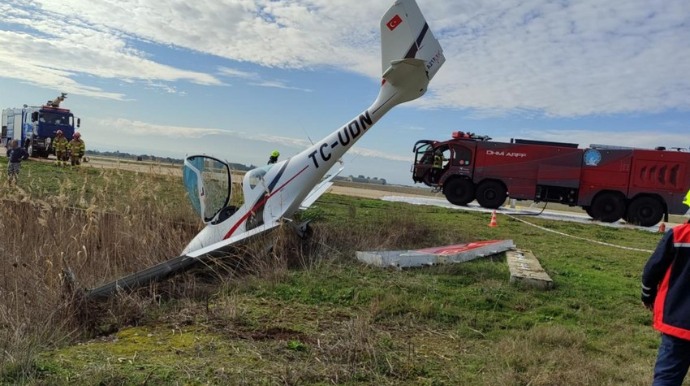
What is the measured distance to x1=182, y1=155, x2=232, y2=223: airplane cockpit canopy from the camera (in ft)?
24.1

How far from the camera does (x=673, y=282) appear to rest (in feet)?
10.6

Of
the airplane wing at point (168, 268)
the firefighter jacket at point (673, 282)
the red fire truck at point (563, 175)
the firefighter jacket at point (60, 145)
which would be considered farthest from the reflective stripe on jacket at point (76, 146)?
the firefighter jacket at point (673, 282)

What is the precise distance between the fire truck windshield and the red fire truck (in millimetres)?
20881

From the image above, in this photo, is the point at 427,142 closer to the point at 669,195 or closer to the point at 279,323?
the point at 669,195

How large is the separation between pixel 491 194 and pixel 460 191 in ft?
3.92

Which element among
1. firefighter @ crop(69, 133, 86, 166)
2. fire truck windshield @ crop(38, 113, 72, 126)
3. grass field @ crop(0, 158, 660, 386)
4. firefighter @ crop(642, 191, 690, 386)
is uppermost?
fire truck windshield @ crop(38, 113, 72, 126)

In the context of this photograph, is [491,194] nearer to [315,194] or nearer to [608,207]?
[608,207]

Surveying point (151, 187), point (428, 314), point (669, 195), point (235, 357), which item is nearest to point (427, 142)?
point (669, 195)

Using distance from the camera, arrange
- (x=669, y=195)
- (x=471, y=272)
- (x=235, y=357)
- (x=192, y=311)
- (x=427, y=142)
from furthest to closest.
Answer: (x=427, y=142), (x=669, y=195), (x=471, y=272), (x=192, y=311), (x=235, y=357)

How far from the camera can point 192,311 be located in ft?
15.7

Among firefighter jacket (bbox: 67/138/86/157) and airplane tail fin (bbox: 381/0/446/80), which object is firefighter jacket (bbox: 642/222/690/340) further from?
firefighter jacket (bbox: 67/138/86/157)

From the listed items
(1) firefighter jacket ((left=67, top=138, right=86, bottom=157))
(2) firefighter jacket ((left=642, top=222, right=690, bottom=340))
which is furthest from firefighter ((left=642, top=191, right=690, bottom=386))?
(1) firefighter jacket ((left=67, top=138, right=86, bottom=157))

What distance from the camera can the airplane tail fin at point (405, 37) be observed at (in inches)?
284

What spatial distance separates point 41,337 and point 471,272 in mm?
4979
